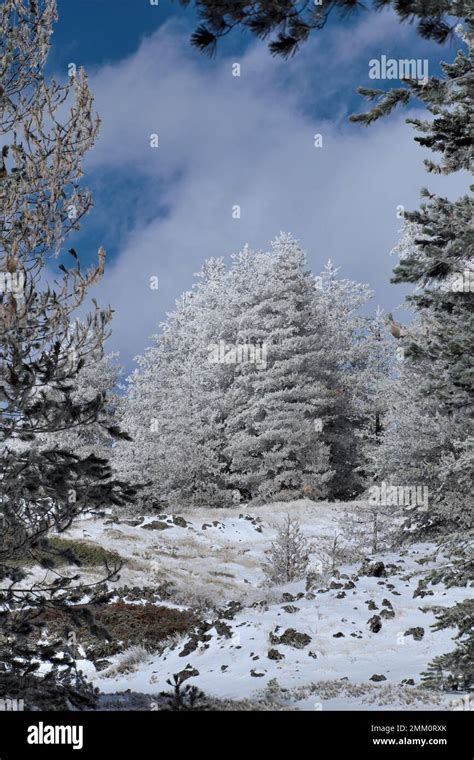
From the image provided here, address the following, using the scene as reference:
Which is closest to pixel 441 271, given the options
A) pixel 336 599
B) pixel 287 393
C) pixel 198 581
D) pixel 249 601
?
pixel 336 599

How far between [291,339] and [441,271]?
26.1 meters

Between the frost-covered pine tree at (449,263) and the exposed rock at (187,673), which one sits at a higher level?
the frost-covered pine tree at (449,263)

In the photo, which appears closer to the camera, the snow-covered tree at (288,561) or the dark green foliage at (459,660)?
the dark green foliage at (459,660)

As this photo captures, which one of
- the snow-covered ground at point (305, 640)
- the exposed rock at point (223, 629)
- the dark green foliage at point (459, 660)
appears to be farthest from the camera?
the exposed rock at point (223, 629)

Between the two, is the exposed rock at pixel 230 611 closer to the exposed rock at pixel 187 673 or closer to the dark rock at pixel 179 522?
the exposed rock at pixel 187 673

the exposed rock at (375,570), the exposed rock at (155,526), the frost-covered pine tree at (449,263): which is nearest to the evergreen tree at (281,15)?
the frost-covered pine tree at (449,263)

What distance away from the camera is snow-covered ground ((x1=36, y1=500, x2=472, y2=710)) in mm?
8566

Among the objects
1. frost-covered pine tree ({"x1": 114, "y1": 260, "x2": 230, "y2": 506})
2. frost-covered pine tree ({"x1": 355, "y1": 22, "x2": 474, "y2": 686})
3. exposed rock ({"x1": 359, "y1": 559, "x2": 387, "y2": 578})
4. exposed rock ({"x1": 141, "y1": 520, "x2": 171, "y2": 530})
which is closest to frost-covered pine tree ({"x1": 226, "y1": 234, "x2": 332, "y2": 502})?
frost-covered pine tree ({"x1": 114, "y1": 260, "x2": 230, "y2": 506})

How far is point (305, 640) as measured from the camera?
10898 mm

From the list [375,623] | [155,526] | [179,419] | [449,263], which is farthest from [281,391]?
[449,263]

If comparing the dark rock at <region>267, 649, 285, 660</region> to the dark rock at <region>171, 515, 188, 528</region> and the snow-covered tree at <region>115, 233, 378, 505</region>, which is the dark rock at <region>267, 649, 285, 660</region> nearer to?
the dark rock at <region>171, 515, 188, 528</region>

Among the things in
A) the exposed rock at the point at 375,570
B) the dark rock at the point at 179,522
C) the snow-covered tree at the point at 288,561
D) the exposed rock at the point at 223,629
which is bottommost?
the exposed rock at the point at 223,629

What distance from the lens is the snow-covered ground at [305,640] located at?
8.57 metres

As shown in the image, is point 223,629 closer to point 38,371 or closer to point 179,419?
point 38,371
